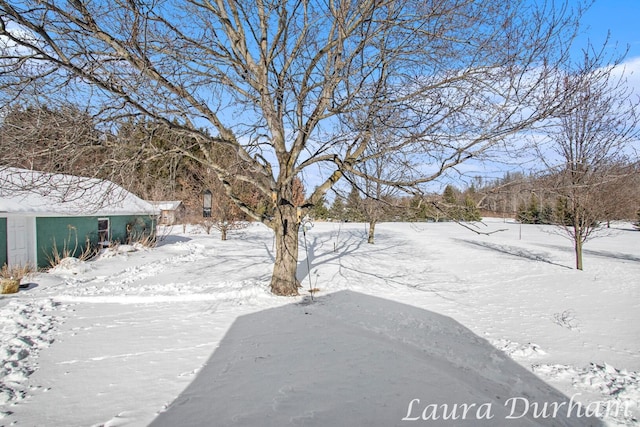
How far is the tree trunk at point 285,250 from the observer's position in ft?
24.0

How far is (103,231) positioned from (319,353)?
46.6ft

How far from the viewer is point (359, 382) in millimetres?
3600

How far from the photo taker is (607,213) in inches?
438

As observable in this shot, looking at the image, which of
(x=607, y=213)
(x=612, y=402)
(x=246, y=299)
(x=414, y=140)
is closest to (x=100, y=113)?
(x=246, y=299)

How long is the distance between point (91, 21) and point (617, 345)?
9.30 meters

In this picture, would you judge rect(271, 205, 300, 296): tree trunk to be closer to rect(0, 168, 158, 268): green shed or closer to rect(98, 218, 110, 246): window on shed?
rect(0, 168, 158, 268): green shed

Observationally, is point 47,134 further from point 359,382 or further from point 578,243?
point 578,243

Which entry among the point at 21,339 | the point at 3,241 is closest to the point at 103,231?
the point at 3,241

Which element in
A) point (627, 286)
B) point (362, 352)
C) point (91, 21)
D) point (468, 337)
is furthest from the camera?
point (627, 286)

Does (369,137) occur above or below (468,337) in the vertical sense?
above

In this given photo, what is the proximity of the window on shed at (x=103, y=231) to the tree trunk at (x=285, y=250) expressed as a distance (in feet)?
36.2

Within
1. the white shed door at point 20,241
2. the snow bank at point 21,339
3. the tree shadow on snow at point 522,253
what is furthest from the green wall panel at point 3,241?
the tree shadow on snow at point 522,253

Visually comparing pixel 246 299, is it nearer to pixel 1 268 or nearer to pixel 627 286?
pixel 1 268

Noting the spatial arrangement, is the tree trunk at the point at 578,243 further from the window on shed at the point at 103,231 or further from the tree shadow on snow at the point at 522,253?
the window on shed at the point at 103,231
